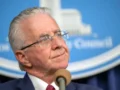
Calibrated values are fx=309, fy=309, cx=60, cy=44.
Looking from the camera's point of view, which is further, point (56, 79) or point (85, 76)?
point (85, 76)

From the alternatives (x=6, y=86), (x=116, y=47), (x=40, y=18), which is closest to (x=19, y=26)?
(x=40, y=18)

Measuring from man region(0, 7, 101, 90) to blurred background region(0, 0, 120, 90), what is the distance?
537 mm

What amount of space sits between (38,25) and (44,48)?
0.08 metres

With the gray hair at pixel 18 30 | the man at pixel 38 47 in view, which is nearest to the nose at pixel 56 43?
the man at pixel 38 47

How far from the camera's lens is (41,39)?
1.04 m

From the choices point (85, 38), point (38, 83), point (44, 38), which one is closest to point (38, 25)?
point (44, 38)

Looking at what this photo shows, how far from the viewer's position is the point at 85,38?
1697 mm

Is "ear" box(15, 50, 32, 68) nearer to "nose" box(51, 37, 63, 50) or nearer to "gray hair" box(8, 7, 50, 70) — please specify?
"gray hair" box(8, 7, 50, 70)

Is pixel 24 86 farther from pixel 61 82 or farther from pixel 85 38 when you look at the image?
pixel 85 38

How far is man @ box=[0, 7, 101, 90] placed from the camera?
1021 millimetres

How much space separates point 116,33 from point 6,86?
789 millimetres

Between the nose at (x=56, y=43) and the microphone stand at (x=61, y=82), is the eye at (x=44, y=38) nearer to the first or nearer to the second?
the nose at (x=56, y=43)

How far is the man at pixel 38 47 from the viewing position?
102 centimetres

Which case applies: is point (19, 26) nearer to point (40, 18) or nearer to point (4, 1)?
point (40, 18)
